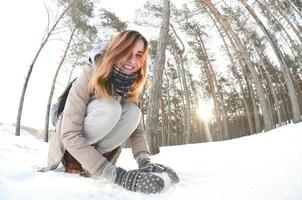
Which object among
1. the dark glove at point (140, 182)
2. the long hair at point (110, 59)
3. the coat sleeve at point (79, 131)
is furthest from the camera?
the long hair at point (110, 59)

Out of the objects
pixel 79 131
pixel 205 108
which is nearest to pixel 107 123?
pixel 79 131

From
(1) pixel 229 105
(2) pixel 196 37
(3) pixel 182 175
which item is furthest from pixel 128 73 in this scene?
(1) pixel 229 105

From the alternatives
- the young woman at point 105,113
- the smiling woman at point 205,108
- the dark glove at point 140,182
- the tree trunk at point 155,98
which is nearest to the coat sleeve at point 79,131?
the young woman at point 105,113

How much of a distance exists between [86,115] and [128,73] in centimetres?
42

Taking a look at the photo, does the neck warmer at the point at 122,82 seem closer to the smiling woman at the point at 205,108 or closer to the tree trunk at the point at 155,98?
the tree trunk at the point at 155,98

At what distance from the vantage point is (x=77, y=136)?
1.69 metres

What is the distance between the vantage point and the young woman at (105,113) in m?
1.66

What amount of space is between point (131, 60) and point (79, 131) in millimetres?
617

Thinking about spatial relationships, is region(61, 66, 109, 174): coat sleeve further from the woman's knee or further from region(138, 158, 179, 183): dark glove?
region(138, 158, 179, 183): dark glove

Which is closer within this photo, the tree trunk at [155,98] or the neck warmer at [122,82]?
the neck warmer at [122,82]

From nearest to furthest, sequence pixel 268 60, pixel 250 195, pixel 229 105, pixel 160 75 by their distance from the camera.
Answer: pixel 250 195 → pixel 160 75 → pixel 268 60 → pixel 229 105

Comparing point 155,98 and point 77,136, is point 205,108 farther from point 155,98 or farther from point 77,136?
point 77,136

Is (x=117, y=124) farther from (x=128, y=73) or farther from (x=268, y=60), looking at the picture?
(x=268, y=60)

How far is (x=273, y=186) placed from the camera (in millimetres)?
1273
